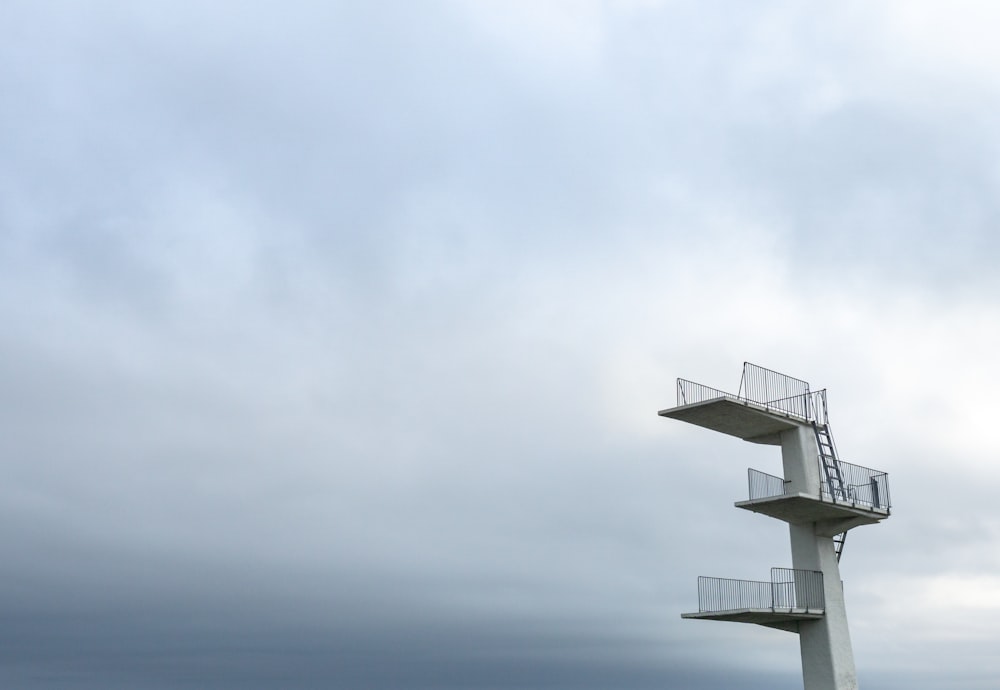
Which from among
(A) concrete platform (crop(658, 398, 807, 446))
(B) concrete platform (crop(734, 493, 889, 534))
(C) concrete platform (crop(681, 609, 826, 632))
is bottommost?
(C) concrete platform (crop(681, 609, 826, 632))

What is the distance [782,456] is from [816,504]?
10.7 feet

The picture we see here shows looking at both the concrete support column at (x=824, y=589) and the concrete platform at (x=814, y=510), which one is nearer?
the concrete platform at (x=814, y=510)

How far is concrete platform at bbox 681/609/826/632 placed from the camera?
5078 centimetres

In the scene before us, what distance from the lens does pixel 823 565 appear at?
53.1 metres

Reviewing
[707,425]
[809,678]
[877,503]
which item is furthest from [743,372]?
[809,678]

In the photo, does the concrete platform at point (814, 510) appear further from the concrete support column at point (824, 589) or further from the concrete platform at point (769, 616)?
the concrete platform at point (769, 616)

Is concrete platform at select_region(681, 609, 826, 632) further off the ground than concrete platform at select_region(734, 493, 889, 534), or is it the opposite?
concrete platform at select_region(734, 493, 889, 534)

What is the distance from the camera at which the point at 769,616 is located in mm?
51750

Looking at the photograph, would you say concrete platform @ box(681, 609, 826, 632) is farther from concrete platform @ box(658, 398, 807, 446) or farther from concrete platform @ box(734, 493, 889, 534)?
concrete platform @ box(658, 398, 807, 446)

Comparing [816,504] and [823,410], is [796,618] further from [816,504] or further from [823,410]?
[823,410]

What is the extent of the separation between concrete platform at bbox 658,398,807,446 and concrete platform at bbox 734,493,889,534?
137 inches

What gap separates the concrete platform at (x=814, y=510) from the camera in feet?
169

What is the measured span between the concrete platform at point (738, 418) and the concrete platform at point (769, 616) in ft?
25.6

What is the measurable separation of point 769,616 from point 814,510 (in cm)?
504
